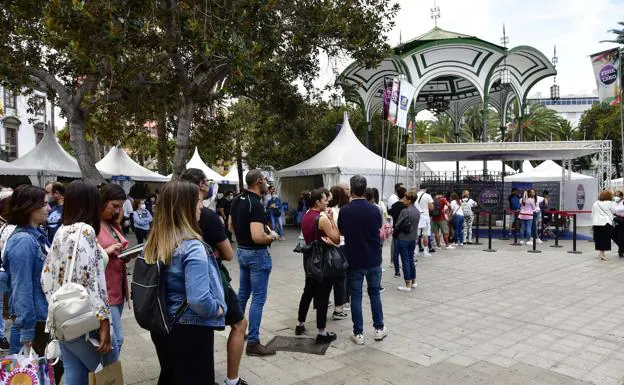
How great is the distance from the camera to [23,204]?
3281 millimetres

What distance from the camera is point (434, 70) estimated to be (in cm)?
1909

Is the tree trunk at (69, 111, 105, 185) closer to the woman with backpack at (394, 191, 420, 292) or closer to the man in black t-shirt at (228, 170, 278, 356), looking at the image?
the woman with backpack at (394, 191, 420, 292)

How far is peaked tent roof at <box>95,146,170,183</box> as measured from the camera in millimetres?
19719

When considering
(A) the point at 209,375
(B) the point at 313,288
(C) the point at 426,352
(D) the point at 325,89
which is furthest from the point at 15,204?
A: (D) the point at 325,89

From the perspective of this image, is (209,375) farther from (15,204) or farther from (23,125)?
(23,125)

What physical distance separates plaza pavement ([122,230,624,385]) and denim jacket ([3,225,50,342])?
3.54 ft

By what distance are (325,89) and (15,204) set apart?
11501 mm

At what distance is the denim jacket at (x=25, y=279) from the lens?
3160 millimetres

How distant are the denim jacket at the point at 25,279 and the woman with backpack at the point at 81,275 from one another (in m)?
0.66

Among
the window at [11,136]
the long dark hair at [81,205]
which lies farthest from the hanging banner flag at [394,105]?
the window at [11,136]

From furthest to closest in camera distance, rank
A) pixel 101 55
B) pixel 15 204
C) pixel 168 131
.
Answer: pixel 168 131
pixel 101 55
pixel 15 204

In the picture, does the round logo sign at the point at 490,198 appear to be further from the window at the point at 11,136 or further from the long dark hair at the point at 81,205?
the window at the point at 11,136

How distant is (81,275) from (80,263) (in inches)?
2.7

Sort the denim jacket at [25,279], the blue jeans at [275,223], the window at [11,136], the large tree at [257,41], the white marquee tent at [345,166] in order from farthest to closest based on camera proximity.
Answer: the window at [11,136]
the white marquee tent at [345,166]
the blue jeans at [275,223]
the large tree at [257,41]
the denim jacket at [25,279]
